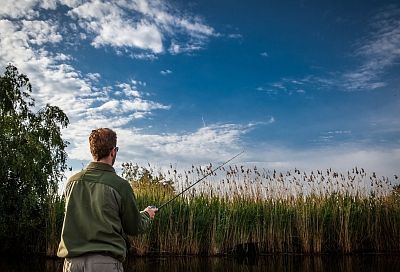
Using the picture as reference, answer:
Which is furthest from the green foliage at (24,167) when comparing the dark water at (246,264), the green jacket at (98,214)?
the green jacket at (98,214)

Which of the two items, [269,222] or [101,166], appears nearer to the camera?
[101,166]

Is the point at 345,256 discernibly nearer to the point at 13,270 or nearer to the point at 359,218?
the point at 359,218

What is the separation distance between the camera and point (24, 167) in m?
14.6

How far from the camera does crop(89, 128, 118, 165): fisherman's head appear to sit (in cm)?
318

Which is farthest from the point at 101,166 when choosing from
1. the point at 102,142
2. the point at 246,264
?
the point at 246,264

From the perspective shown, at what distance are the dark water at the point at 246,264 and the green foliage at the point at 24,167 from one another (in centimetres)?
133

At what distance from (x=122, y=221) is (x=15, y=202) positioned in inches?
503

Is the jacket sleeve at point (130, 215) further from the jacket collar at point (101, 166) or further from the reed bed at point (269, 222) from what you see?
the reed bed at point (269, 222)

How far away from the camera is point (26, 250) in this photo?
14.2 meters

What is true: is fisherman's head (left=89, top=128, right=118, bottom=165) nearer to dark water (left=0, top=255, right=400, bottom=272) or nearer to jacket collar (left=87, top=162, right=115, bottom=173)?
jacket collar (left=87, top=162, right=115, bottom=173)

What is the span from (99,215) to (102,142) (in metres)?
0.52

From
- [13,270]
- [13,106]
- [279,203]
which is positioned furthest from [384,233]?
[13,106]

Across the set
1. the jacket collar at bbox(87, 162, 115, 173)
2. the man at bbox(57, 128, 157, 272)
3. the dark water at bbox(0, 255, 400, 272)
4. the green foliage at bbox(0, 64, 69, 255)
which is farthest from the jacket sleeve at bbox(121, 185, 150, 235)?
the green foliage at bbox(0, 64, 69, 255)

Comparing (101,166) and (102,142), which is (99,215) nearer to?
(101,166)
